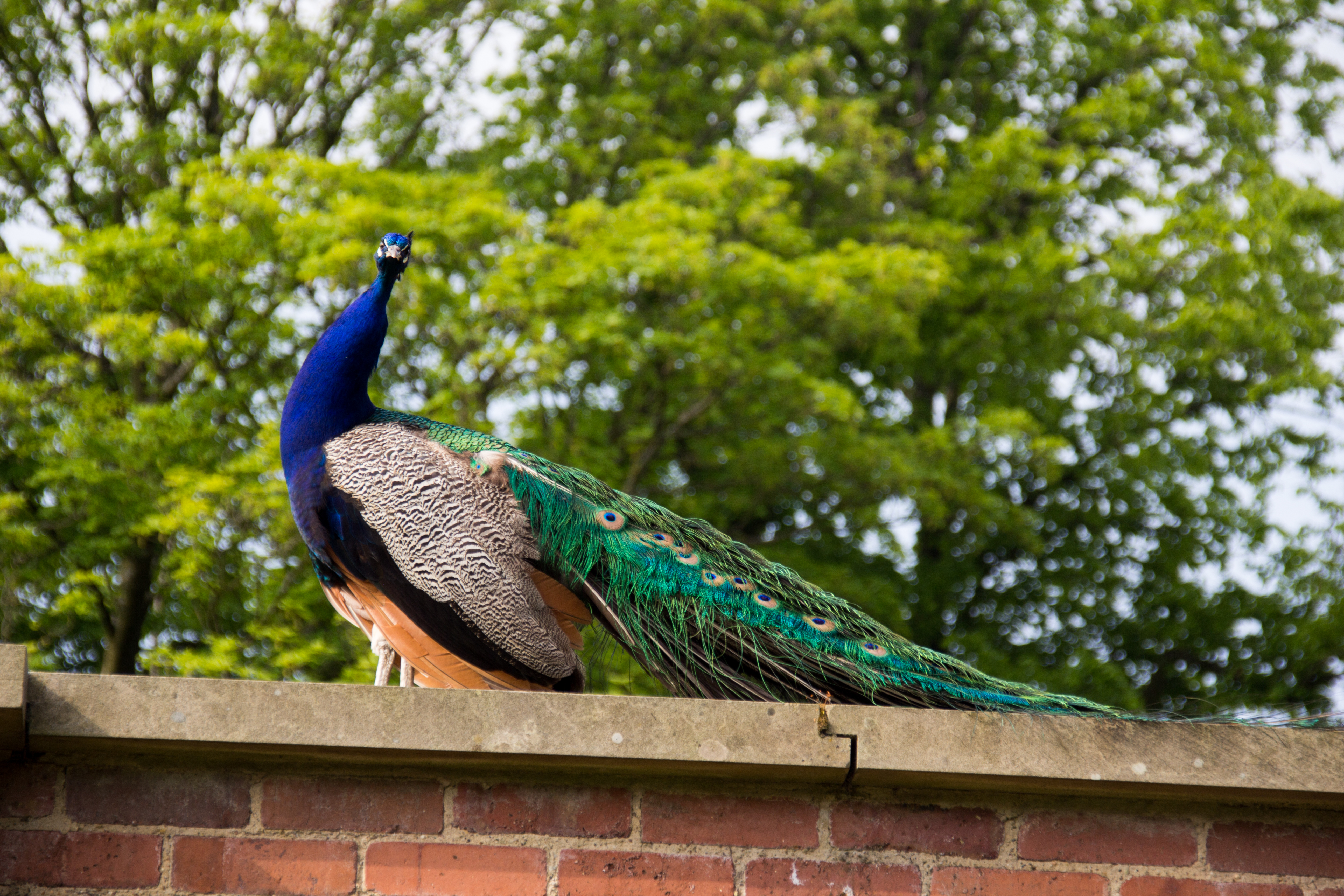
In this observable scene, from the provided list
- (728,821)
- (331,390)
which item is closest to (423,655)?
(331,390)

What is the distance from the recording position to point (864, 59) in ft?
45.4

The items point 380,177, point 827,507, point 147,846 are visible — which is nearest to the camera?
point 147,846

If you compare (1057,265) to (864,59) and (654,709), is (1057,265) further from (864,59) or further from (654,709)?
(654,709)

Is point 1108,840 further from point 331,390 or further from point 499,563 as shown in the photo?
point 331,390

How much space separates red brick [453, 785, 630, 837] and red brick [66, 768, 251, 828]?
36 centimetres

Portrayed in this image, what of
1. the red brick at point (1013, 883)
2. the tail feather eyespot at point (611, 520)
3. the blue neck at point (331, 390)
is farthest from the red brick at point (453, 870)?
the blue neck at point (331, 390)

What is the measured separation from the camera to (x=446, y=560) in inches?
142

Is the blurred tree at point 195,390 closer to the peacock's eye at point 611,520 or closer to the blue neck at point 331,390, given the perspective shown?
the blue neck at point 331,390

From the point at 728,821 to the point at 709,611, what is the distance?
3.43ft

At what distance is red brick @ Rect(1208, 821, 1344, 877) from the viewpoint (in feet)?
7.22

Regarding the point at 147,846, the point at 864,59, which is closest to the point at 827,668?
the point at 147,846

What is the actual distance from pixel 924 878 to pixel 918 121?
38.9 feet

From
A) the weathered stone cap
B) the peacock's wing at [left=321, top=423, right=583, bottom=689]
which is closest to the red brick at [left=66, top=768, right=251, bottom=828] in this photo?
the weathered stone cap

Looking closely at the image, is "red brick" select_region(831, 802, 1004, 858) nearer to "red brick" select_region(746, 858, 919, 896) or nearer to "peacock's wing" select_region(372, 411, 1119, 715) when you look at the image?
"red brick" select_region(746, 858, 919, 896)
